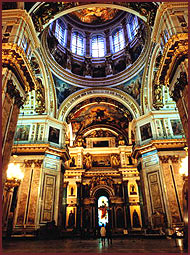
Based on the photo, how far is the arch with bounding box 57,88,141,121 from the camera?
50.1ft

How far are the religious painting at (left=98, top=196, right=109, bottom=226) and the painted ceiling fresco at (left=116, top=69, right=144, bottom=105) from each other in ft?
34.6

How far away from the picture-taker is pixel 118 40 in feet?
61.5

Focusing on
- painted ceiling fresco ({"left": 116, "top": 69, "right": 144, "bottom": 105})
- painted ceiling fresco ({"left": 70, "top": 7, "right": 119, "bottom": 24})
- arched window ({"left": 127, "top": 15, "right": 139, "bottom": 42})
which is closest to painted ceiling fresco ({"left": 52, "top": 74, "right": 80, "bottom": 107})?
painted ceiling fresco ({"left": 116, "top": 69, "right": 144, "bottom": 105})

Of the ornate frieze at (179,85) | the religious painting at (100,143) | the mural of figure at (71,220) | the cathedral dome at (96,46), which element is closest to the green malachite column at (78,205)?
the mural of figure at (71,220)

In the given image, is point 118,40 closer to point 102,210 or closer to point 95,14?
point 95,14

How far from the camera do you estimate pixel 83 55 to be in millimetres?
18562

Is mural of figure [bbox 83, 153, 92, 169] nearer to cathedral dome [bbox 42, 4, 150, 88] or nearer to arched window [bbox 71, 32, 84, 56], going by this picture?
cathedral dome [bbox 42, 4, 150, 88]

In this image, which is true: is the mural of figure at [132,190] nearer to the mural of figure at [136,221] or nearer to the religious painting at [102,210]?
the mural of figure at [136,221]

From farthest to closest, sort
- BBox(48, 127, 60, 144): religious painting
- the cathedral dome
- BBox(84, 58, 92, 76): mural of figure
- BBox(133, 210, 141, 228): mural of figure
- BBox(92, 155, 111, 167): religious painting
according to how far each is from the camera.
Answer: BBox(92, 155, 111, 167): religious painting < BBox(84, 58, 92, 76): mural of figure < BBox(133, 210, 141, 228): mural of figure < the cathedral dome < BBox(48, 127, 60, 144): religious painting

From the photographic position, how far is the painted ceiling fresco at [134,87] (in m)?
15.0

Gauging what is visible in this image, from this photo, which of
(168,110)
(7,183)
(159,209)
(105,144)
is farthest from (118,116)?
(7,183)

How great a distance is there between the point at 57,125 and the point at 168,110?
829cm

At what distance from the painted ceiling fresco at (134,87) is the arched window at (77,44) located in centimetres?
583

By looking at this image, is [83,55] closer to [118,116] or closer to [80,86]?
[80,86]
